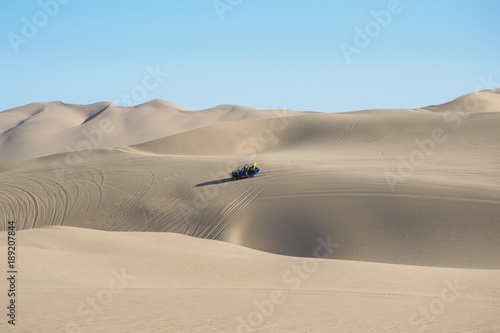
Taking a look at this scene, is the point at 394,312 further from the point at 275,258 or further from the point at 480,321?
the point at 275,258

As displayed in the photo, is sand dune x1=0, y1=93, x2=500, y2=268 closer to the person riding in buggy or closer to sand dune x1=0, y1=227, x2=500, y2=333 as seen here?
the person riding in buggy

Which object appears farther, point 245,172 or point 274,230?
point 245,172

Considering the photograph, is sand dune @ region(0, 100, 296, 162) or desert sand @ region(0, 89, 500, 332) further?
sand dune @ region(0, 100, 296, 162)

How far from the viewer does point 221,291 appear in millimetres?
11719

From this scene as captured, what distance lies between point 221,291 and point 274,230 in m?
11.6

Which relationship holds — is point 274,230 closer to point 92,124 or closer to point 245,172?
point 245,172

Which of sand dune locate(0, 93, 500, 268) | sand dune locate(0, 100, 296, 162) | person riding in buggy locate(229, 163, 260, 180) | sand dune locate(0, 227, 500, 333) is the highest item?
sand dune locate(0, 227, 500, 333)

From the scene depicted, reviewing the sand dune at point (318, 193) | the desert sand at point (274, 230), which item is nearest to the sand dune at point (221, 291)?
the desert sand at point (274, 230)

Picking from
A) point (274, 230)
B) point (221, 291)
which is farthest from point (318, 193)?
point (221, 291)

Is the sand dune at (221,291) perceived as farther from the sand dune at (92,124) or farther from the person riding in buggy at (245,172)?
the sand dune at (92,124)

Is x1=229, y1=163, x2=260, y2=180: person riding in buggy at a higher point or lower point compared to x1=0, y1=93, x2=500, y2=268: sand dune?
higher

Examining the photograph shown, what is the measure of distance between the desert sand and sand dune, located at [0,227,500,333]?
0.06 metres

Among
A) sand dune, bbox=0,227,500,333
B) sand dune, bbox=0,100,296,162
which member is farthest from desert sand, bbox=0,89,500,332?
sand dune, bbox=0,100,296,162

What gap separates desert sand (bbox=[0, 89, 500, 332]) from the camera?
942cm
